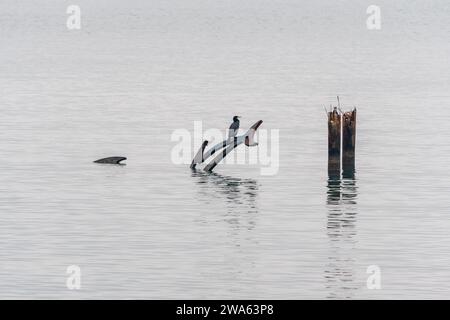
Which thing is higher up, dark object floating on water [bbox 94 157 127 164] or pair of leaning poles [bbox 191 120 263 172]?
pair of leaning poles [bbox 191 120 263 172]

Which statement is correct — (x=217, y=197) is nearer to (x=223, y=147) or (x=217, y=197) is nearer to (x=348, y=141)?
(x=348, y=141)

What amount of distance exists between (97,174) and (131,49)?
105 meters

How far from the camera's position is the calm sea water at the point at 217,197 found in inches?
1491

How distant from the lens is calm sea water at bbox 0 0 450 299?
37.9m

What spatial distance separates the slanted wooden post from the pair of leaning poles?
110 inches

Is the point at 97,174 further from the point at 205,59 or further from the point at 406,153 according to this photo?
the point at 205,59

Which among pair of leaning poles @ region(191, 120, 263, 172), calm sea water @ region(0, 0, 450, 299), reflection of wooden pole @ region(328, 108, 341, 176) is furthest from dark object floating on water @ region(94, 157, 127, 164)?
reflection of wooden pole @ region(328, 108, 341, 176)

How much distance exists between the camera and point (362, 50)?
155500 millimetres

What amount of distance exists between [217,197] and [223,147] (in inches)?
211

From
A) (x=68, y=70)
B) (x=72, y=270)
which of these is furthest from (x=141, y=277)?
(x=68, y=70)

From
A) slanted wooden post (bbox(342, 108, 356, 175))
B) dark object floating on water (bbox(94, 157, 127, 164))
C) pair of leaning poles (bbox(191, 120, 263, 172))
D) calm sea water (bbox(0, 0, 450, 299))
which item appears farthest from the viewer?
dark object floating on water (bbox(94, 157, 127, 164))

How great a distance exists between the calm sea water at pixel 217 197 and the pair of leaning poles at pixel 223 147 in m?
0.59

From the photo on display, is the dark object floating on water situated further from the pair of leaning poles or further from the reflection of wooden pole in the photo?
the reflection of wooden pole

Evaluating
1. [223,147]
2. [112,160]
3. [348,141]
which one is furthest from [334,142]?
[112,160]
